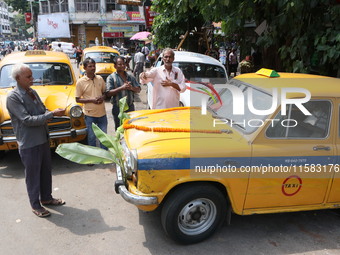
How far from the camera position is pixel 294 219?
12.7ft

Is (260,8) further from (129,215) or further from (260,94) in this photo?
(129,215)

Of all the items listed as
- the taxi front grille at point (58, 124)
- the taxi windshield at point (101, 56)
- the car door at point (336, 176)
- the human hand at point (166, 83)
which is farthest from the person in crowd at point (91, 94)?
the taxi windshield at point (101, 56)

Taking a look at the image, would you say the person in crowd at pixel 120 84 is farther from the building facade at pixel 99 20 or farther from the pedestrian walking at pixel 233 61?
the building facade at pixel 99 20

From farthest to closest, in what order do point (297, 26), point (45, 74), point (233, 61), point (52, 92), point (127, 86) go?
point (233, 61) < point (45, 74) < point (297, 26) < point (52, 92) < point (127, 86)

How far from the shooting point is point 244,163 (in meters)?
3.05

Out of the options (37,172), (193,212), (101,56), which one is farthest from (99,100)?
(101,56)

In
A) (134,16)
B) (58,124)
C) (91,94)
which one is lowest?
(58,124)

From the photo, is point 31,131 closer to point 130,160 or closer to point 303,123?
point 130,160

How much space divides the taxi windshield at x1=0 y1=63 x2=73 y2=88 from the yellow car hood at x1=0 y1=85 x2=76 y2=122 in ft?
0.67

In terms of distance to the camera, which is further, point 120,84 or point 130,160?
point 120,84

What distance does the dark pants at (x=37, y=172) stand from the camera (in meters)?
3.60

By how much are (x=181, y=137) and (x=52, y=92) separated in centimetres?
359

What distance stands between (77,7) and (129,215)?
39999mm

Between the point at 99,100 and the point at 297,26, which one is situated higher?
the point at 297,26
